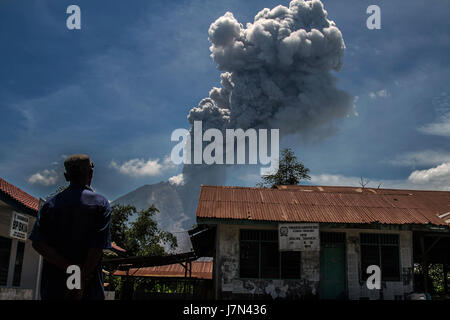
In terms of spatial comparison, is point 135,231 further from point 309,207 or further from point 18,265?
point 309,207

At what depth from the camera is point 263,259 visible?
14188mm

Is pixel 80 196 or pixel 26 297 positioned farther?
pixel 26 297

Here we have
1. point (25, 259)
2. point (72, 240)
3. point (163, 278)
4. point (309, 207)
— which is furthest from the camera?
point (163, 278)

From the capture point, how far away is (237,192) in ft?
52.4

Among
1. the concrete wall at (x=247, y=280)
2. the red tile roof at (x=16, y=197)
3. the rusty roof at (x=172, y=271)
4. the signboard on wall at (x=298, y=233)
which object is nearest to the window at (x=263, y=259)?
the concrete wall at (x=247, y=280)

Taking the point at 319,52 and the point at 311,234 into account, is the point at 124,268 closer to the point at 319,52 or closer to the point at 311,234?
the point at 311,234

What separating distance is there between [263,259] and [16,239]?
24.8 feet

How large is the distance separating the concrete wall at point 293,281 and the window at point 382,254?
0.18m

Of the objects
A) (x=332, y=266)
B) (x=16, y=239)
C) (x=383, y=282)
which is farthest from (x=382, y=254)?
(x=16, y=239)

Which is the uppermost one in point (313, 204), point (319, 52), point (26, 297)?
point (319, 52)

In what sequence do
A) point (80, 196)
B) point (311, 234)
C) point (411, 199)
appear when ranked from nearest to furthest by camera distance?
point (80, 196), point (311, 234), point (411, 199)
